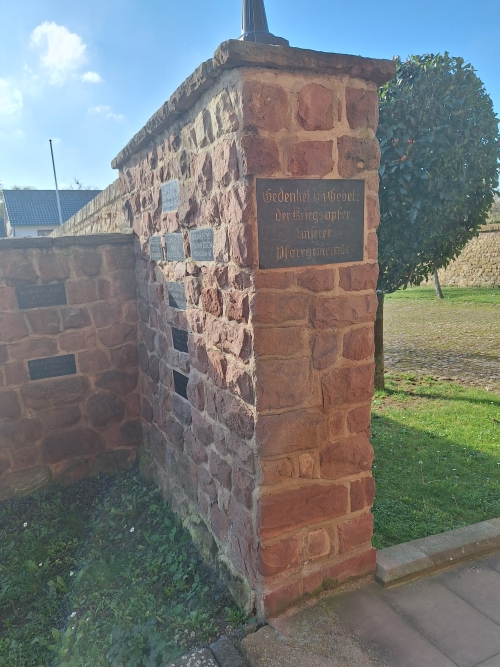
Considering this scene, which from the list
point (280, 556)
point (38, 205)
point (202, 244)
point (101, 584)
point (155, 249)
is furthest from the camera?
point (38, 205)

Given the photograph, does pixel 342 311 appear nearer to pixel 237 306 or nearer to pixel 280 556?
pixel 237 306

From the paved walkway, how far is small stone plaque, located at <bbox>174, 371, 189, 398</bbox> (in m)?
1.41

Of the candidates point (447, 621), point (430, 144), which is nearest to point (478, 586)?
point (447, 621)

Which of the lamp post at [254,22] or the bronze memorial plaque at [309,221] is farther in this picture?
the lamp post at [254,22]

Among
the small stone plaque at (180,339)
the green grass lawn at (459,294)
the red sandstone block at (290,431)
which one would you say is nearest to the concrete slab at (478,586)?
the red sandstone block at (290,431)

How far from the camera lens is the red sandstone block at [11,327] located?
354cm

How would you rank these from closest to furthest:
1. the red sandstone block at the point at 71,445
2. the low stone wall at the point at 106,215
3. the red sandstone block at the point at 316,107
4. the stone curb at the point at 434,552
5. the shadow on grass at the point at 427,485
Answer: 1. the red sandstone block at the point at 316,107
2. the stone curb at the point at 434,552
3. the shadow on grass at the point at 427,485
4. the red sandstone block at the point at 71,445
5. the low stone wall at the point at 106,215

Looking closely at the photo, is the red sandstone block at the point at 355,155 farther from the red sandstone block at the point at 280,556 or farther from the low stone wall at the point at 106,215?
the low stone wall at the point at 106,215

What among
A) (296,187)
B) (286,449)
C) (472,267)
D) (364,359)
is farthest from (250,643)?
(472,267)

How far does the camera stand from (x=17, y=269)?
11.5ft

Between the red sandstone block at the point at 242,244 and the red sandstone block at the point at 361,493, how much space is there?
124 cm

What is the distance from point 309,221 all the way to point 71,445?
9.39ft

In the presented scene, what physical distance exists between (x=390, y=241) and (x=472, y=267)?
45.4ft

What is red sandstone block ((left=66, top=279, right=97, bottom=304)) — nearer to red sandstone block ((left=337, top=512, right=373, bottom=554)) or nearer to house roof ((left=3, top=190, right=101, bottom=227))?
red sandstone block ((left=337, top=512, right=373, bottom=554))
